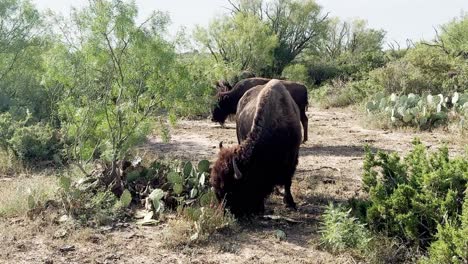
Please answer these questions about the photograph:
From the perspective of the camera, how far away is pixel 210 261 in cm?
466

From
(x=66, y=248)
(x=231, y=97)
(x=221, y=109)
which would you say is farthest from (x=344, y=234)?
(x=221, y=109)

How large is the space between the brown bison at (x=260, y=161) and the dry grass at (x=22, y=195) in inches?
87.7

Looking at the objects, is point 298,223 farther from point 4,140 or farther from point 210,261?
point 4,140

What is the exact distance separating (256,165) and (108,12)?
2.58 m

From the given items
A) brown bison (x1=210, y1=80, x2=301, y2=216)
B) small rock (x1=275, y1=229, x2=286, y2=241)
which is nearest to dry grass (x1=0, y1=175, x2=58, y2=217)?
brown bison (x1=210, y1=80, x2=301, y2=216)

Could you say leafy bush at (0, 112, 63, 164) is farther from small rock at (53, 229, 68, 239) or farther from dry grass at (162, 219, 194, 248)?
dry grass at (162, 219, 194, 248)

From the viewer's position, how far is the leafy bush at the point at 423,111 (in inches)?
496

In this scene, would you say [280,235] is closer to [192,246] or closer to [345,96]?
[192,246]

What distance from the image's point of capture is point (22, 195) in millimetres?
6012

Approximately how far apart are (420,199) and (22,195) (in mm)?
4662

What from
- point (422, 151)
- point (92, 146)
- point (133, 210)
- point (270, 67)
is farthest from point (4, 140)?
point (270, 67)

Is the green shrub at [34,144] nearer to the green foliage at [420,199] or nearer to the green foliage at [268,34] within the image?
the green foliage at [420,199]

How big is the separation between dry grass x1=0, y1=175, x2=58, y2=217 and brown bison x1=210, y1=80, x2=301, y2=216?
2229 mm

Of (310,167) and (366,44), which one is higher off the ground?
(366,44)
